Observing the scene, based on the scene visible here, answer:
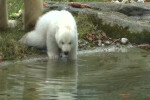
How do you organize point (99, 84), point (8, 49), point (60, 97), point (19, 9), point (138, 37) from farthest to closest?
point (19, 9) → point (138, 37) → point (8, 49) → point (99, 84) → point (60, 97)

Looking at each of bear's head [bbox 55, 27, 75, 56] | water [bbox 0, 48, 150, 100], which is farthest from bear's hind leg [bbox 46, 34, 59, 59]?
bear's head [bbox 55, 27, 75, 56]

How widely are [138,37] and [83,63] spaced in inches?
91.9

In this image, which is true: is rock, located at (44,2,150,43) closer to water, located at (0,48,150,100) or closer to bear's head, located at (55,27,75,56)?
water, located at (0,48,150,100)

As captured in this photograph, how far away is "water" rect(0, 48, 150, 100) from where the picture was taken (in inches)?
204

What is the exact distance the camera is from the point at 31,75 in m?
6.25

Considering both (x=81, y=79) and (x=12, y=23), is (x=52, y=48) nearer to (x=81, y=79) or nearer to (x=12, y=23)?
(x=81, y=79)

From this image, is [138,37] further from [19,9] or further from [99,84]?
[99,84]

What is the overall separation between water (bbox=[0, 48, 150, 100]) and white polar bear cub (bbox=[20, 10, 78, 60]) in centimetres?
21

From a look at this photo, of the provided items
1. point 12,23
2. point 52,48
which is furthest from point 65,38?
point 12,23

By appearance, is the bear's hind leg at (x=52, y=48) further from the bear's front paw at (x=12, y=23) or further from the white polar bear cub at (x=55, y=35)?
the bear's front paw at (x=12, y=23)

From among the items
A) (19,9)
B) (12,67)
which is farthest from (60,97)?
(19,9)

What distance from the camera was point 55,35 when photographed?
738cm

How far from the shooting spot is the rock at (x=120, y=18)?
9445 millimetres

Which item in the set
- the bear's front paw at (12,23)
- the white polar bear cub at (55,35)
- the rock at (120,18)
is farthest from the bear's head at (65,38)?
the rock at (120,18)
